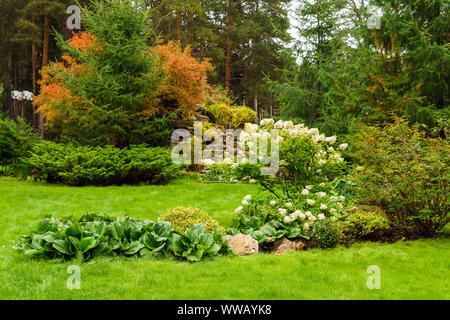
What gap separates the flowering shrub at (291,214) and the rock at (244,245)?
205 mm

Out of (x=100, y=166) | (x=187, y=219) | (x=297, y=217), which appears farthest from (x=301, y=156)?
(x=100, y=166)

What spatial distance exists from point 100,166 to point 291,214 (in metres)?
6.22

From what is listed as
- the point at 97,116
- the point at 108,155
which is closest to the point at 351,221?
the point at 108,155

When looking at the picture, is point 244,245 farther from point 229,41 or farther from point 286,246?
point 229,41

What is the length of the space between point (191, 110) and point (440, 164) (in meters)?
8.87

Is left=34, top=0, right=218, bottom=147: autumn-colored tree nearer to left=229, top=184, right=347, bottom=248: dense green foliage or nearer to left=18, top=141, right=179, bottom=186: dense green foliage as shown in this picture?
left=18, top=141, right=179, bottom=186: dense green foliage

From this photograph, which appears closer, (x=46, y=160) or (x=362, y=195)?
(x=362, y=195)

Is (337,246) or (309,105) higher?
(309,105)

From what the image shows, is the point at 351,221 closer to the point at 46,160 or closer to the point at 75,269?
the point at 75,269

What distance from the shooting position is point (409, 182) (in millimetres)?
4961

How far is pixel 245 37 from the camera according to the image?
2200 cm

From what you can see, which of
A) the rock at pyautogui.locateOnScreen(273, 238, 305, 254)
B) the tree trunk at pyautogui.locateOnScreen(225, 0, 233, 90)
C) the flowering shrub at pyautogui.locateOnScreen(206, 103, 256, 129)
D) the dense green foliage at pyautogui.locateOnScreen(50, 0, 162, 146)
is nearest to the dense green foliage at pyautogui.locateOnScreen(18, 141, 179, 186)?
the dense green foliage at pyautogui.locateOnScreen(50, 0, 162, 146)

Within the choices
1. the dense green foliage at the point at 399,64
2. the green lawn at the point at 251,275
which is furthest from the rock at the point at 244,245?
the dense green foliage at the point at 399,64

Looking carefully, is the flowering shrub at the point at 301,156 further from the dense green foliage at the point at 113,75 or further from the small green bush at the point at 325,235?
the dense green foliage at the point at 113,75
